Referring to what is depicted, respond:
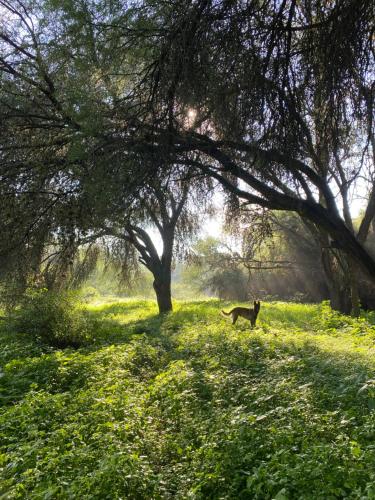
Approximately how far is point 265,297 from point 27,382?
26513mm

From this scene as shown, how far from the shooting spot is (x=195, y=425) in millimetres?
5281

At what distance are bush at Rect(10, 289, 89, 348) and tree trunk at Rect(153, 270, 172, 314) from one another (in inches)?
332

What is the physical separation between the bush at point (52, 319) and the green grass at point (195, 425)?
2.70m

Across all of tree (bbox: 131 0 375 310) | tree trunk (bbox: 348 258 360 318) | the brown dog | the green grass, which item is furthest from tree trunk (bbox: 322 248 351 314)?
tree (bbox: 131 0 375 310)

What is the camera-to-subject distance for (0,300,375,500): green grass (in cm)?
393

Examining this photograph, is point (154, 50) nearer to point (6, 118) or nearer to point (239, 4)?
point (239, 4)

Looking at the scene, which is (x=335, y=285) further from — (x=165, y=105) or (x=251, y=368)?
(x=165, y=105)

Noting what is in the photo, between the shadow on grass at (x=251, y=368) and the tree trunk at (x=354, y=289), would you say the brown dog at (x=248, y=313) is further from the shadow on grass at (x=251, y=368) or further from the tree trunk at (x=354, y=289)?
the tree trunk at (x=354, y=289)

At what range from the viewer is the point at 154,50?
21.2 feet

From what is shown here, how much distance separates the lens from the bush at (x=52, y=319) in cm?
1193

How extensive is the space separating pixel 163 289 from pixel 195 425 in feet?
52.4

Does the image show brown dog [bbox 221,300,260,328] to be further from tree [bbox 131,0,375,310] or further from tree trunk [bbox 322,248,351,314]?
tree [bbox 131,0,375,310]

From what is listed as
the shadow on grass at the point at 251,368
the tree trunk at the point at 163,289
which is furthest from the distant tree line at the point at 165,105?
the tree trunk at the point at 163,289

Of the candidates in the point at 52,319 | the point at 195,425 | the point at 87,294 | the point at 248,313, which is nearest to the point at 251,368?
the point at 195,425
